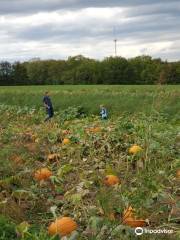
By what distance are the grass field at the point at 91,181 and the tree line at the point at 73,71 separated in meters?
37.5

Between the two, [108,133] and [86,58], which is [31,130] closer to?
[108,133]

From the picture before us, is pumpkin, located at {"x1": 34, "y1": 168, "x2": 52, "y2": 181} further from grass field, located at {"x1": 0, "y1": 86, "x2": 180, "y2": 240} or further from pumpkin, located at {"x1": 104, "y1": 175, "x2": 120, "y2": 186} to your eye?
pumpkin, located at {"x1": 104, "y1": 175, "x2": 120, "y2": 186}

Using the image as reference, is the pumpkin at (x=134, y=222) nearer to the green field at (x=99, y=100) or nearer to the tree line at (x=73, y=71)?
the green field at (x=99, y=100)

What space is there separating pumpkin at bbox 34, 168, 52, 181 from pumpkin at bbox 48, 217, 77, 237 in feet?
5.88

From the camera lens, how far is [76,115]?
24.2 m

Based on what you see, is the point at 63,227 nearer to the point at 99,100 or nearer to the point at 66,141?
the point at 66,141

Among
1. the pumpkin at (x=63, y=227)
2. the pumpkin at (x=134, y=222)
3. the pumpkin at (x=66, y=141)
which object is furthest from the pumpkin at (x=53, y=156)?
the pumpkin at (x=134, y=222)

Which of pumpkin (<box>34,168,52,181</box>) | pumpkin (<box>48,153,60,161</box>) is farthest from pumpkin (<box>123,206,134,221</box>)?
pumpkin (<box>48,153,60,161</box>)

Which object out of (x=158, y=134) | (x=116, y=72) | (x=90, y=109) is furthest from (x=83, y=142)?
(x=116, y=72)

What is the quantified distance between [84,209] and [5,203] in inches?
25.3

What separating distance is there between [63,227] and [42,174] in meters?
2.03

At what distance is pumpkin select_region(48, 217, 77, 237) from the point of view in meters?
4.20

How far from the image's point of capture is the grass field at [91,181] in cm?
415

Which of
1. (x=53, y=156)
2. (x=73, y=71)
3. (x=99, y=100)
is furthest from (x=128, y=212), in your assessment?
(x=73, y=71)
